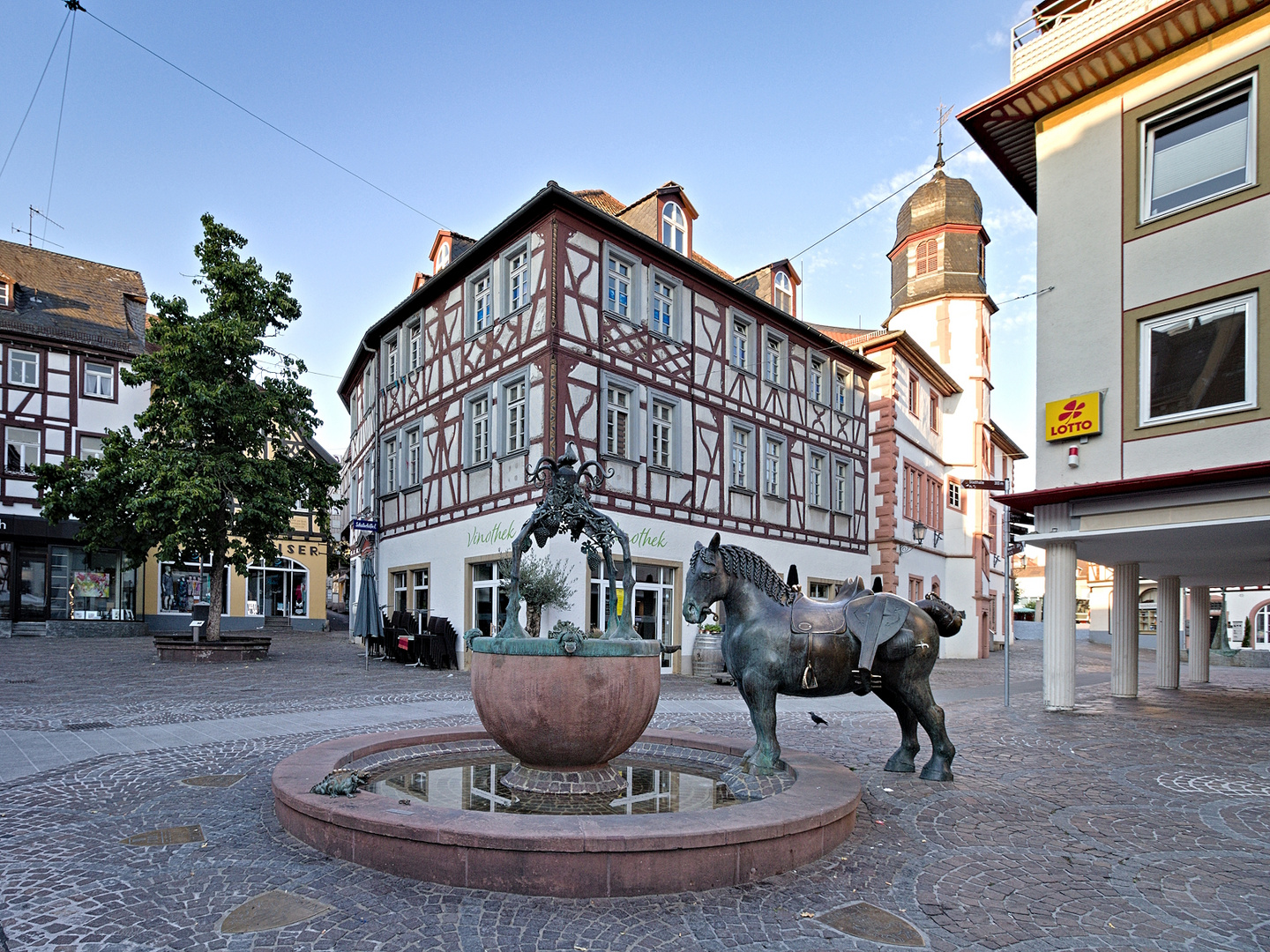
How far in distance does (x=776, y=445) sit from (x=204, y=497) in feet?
48.2

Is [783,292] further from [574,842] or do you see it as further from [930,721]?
[574,842]

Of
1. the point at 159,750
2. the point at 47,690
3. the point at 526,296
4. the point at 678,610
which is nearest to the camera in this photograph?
the point at 159,750

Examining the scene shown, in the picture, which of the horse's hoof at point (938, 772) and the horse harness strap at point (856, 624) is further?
the horse's hoof at point (938, 772)

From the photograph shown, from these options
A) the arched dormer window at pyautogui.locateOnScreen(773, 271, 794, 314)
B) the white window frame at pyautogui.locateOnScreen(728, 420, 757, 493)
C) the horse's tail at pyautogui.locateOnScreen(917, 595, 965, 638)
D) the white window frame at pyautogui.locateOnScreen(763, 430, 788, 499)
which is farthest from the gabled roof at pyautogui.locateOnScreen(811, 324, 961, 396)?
the horse's tail at pyautogui.locateOnScreen(917, 595, 965, 638)

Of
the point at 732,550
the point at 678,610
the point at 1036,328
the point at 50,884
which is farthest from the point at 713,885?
the point at 678,610

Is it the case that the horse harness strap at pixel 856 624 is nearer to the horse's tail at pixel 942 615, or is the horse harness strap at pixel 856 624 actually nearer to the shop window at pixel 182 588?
the horse's tail at pixel 942 615

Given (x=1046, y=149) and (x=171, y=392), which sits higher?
(x=1046, y=149)

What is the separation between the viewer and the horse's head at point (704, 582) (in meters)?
6.52

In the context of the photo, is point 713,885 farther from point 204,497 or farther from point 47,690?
point 204,497

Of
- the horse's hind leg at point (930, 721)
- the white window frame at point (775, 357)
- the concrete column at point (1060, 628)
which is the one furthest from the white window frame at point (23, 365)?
the horse's hind leg at point (930, 721)

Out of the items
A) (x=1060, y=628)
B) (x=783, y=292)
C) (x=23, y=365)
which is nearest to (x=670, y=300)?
(x=783, y=292)

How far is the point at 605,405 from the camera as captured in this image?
19000mm

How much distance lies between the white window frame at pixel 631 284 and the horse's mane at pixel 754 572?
13.4 meters

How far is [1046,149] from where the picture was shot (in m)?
14.4
